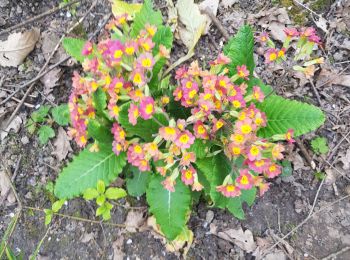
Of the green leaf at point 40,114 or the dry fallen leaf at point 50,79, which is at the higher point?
the dry fallen leaf at point 50,79

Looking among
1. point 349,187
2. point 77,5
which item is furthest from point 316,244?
point 77,5

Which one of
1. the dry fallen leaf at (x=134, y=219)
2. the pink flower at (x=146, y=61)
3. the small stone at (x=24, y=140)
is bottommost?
the dry fallen leaf at (x=134, y=219)

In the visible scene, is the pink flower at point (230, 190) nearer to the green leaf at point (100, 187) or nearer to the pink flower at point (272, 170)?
the pink flower at point (272, 170)

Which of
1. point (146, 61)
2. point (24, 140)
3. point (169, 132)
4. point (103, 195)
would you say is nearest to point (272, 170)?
point (169, 132)

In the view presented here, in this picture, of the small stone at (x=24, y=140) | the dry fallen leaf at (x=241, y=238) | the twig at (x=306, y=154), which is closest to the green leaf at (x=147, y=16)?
the small stone at (x=24, y=140)

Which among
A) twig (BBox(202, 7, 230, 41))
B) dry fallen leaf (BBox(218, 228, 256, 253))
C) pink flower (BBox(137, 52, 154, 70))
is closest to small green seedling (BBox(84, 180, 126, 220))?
dry fallen leaf (BBox(218, 228, 256, 253))
